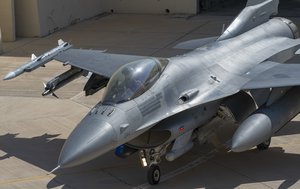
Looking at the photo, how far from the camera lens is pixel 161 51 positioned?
2327cm

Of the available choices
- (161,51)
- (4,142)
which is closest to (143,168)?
(4,142)

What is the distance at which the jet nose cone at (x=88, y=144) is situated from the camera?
11.5 meters

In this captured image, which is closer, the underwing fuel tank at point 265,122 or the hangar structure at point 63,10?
the underwing fuel tank at point 265,122

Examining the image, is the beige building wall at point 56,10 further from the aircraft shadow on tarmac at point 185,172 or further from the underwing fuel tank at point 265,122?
the underwing fuel tank at point 265,122

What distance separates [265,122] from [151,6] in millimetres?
18112

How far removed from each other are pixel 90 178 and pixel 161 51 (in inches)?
418

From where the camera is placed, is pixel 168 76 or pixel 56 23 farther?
pixel 56 23

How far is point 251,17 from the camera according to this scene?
1642cm

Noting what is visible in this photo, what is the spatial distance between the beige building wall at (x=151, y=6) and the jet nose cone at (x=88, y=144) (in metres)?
18.6

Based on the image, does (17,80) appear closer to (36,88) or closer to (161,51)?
(36,88)

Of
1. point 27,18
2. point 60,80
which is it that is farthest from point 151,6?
point 60,80

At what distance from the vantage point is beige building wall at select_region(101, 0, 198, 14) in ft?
97.8

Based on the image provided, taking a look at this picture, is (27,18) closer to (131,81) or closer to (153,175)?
(131,81)

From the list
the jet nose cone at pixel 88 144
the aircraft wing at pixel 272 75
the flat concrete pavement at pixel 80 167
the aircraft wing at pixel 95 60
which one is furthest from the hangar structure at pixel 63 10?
the jet nose cone at pixel 88 144
